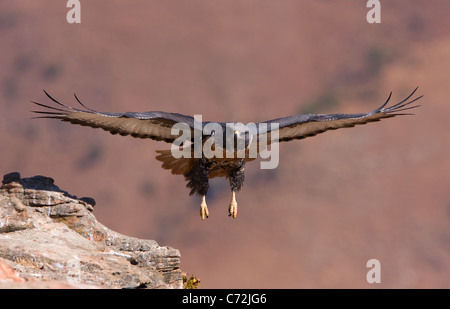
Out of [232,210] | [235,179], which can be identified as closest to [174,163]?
[235,179]

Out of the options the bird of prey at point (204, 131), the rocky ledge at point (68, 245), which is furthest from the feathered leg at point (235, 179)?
the rocky ledge at point (68, 245)

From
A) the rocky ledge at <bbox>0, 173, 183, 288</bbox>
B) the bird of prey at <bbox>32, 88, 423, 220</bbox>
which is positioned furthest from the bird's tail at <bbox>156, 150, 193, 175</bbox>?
the rocky ledge at <bbox>0, 173, 183, 288</bbox>

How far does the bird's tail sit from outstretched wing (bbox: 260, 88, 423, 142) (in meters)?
2.08

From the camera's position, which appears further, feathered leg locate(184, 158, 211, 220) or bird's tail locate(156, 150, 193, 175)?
bird's tail locate(156, 150, 193, 175)

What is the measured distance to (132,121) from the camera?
1292 centimetres

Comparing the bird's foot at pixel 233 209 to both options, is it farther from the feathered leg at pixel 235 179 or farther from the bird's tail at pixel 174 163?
the bird's tail at pixel 174 163

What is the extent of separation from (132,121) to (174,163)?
1474 millimetres

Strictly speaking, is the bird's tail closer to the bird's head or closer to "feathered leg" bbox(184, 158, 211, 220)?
"feathered leg" bbox(184, 158, 211, 220)

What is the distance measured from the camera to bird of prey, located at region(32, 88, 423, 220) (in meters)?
12.6

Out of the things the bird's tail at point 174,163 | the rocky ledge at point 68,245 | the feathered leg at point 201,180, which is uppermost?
the bird's tail at point 174,163

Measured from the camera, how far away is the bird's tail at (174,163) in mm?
13594

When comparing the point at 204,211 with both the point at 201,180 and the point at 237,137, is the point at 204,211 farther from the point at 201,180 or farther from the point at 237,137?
the point at 237,137
